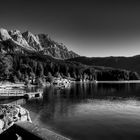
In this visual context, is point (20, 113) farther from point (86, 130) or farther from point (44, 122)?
point (86, 130)

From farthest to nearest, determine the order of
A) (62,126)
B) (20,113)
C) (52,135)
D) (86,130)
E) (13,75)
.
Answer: (13,75) → (62,126) → (86,130) → (20,113) → (52,135)

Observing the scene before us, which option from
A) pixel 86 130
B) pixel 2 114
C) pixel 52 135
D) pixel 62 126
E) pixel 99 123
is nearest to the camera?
pixel 52 135

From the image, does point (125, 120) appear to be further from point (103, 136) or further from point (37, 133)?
point (37, 133)

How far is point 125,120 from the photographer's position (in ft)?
174

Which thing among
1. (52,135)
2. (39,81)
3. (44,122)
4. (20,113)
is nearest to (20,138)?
(52,135)

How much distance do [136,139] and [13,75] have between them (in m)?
172

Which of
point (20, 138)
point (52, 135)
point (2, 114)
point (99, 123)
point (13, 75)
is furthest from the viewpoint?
point (13, 75)

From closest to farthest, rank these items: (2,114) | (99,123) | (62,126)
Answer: (2,114)
(62,126)
(99,123)

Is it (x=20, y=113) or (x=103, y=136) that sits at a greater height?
(x=20, y=113)

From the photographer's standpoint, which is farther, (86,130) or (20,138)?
(86,130)

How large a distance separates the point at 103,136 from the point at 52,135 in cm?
2315

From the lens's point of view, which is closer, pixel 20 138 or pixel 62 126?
pixel 20 138

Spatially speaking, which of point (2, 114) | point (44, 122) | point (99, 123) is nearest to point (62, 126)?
point (44, 122)

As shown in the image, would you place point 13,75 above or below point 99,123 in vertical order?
above
